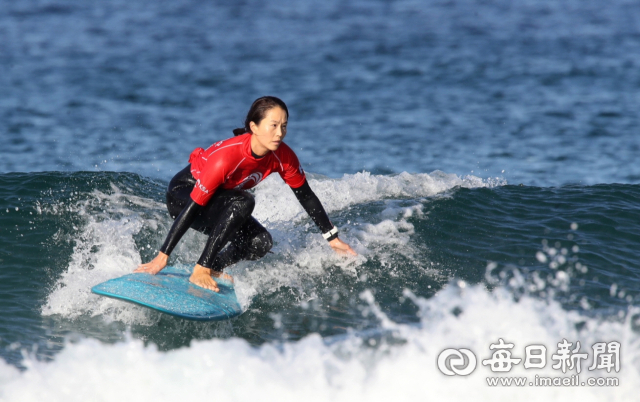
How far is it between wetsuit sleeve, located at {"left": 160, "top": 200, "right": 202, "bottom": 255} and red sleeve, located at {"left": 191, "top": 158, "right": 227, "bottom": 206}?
6 centimetres

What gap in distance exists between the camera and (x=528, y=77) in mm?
17516

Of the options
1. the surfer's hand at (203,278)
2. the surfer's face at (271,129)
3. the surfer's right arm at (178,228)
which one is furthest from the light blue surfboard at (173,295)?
the surfer's face at (271,129)

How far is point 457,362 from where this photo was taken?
4566 millimetres

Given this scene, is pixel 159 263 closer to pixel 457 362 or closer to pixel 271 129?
pixel 271 129

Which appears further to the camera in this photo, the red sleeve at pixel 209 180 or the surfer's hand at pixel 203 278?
the surfer's hand at pixel 203 278

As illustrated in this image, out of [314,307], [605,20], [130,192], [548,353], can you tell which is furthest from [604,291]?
[605,20]

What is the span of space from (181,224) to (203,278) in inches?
19.1

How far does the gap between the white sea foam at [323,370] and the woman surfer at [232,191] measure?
71 centimetres

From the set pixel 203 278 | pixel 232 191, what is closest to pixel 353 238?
pixel 232 191

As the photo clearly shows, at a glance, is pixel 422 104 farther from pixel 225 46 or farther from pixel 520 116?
pixel 225 46

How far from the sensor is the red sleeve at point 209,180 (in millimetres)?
4984

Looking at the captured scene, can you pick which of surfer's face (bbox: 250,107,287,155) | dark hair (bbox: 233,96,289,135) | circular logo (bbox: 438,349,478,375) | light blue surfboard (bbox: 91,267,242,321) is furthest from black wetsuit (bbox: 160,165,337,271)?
circular logo (bbox: 438,349,478,375)

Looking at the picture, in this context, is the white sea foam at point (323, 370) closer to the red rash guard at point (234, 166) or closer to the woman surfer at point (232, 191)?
the woman surfer at point (232, 191)

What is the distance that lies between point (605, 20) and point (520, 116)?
1079 cm
